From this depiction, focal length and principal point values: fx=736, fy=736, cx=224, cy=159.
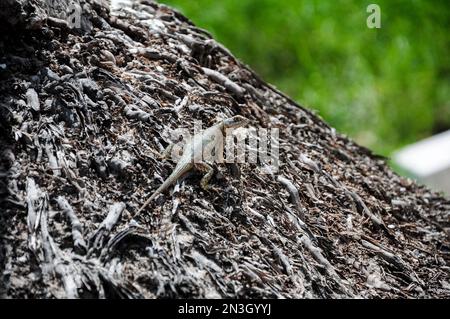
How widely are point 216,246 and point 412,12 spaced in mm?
6335

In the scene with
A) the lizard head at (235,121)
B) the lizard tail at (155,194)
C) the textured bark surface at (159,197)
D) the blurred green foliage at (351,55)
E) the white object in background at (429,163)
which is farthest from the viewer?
the blurred green foliage at (351,55)

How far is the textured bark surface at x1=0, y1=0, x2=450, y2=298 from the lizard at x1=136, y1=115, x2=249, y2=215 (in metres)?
0.05

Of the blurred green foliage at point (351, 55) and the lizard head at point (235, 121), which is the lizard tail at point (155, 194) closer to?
the lizard head at point (235, 121)

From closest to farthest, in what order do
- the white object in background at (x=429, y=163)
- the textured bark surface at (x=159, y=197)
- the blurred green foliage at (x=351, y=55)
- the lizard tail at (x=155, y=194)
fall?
1. the textured bark surface at (x=159, y=197)
2. the lizard tail at (x=155, y=194)
3. the white object in background at (x=429, y=163)
4. the blurred green foliage at (x=351, y=55)

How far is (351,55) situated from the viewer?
27.1 ft

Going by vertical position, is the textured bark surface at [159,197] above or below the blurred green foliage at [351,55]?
below

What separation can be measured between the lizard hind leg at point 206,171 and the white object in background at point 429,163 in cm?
350

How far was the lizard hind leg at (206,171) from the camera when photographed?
11.4 ft

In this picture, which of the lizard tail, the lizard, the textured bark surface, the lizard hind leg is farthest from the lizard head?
the lizard tail

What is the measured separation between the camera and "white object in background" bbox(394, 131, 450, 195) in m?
6.63

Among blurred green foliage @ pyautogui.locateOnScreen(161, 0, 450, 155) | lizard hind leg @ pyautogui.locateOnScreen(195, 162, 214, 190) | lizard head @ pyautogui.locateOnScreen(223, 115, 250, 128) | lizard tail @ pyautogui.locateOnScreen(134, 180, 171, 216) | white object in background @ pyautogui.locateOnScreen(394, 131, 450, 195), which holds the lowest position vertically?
lizard tail @ pyautogui.locateOnScreen(134, 180, 171, 216)

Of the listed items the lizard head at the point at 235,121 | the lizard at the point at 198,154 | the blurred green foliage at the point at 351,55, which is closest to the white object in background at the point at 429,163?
the blurred green foliage at the point at 351,55

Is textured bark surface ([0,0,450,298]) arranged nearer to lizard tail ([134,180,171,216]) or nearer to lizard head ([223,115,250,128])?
lizard tail ([134,180,171,216])
